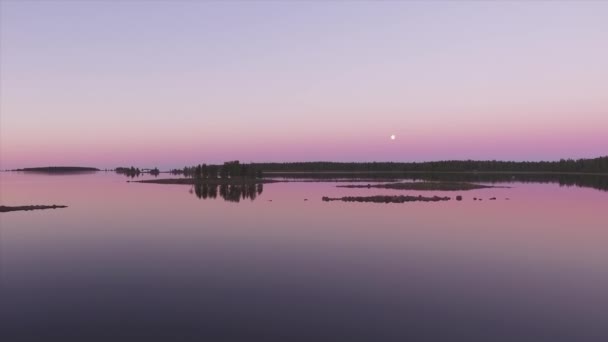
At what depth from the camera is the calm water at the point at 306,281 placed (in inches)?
748

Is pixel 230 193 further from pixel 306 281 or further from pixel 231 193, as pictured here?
pixel 306 281

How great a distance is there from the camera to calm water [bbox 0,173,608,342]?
19.0 meters

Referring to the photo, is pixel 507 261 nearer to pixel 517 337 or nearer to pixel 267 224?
pixel 517 337

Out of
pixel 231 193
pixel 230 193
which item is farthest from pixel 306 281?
pixel 230 193

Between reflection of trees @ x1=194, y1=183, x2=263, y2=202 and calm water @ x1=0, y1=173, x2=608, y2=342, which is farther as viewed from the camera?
reflection of trees @ x1=194, y1=183, x2=263, y2=202

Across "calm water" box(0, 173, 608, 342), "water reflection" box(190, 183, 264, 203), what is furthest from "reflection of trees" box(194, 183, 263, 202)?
"calm water" box(0, 173, 608, 342)

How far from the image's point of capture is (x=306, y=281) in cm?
2644

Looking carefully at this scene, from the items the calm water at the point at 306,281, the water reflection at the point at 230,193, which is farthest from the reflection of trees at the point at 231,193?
the calm water at the point at 306,281

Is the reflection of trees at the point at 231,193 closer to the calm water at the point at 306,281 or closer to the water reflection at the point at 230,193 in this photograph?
the water reflection at the point at 230,193

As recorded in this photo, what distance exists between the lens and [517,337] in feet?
59.1

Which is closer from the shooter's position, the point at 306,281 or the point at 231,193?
the point at 306,281

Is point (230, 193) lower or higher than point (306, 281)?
higher

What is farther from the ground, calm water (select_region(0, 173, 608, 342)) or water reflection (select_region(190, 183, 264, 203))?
water reflection (select_region(190, 183, 264, 203))

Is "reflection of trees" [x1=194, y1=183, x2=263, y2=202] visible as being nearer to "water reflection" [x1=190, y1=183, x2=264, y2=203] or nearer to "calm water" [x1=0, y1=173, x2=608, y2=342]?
"water reflection" [x1=190, y1=183, x2=264, y2=203]
